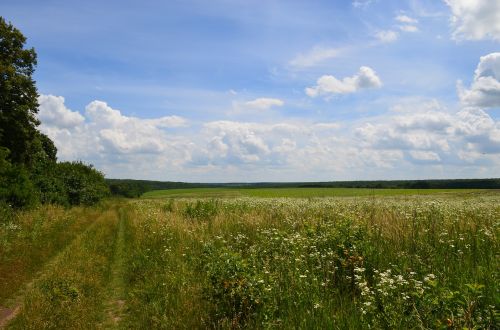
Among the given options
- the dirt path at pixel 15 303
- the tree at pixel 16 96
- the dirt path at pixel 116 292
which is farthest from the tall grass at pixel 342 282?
the tree at pixel 16 96

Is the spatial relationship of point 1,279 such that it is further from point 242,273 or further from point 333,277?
point 333,277

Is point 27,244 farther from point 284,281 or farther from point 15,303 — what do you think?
point 284,281

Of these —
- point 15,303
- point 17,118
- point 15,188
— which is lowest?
point 15,303

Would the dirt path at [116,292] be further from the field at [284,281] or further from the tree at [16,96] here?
the tree at [16,96]

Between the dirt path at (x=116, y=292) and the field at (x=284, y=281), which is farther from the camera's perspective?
the dirt path at (x=116, y=292)

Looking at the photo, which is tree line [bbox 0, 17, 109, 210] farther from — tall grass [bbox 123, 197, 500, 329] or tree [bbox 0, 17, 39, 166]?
tall grass [bbox 123, 197, 500, 329]

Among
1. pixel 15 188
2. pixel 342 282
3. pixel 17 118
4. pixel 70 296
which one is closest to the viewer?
pixel 342 282

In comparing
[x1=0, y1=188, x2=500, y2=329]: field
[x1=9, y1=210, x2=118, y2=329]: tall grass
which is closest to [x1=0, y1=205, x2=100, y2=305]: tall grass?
[x1=0, y1=188, x2=500, y2=329]: field

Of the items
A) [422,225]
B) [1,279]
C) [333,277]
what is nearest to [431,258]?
[333,277]

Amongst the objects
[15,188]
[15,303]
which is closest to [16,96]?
[15,188]

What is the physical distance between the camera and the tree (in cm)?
2586

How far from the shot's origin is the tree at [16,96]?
25859 mm

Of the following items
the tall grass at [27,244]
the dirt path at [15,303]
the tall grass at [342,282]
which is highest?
the tall grass at [342,282]

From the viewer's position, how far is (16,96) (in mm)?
26781
